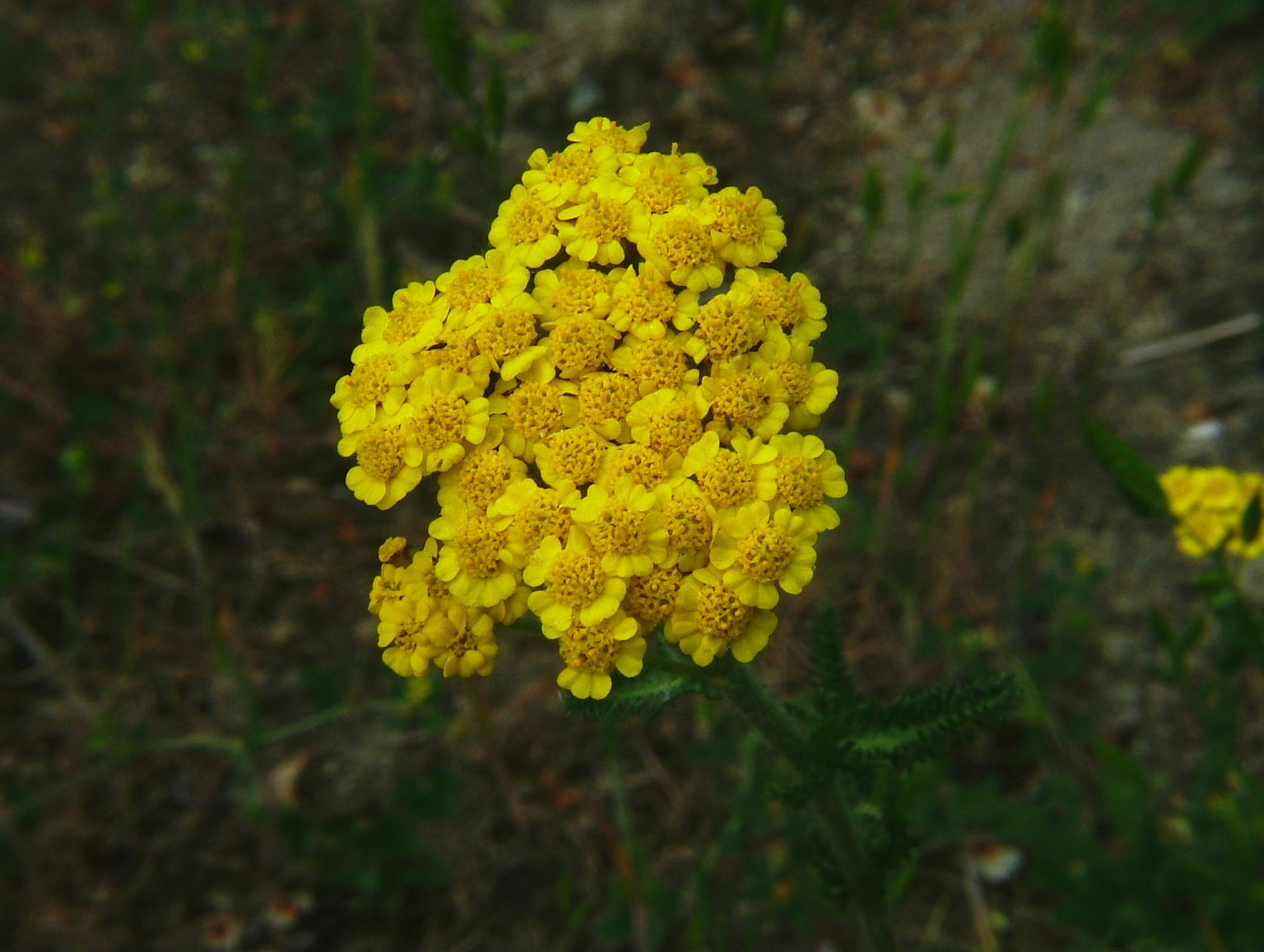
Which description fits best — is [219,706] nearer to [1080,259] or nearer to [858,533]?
[858,533]

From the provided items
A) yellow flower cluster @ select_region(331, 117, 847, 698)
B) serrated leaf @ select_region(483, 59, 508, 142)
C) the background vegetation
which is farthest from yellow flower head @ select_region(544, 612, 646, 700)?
serrated leaf @ select_region(483, 59, 508, 142)

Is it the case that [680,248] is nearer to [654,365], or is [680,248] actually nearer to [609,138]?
[654,365]

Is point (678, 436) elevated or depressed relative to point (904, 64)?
depressed

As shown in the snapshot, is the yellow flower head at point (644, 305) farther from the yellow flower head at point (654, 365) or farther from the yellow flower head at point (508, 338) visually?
the yellow flower head at point (508, 338)

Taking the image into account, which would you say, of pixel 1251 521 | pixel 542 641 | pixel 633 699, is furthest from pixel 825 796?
pixel 542 641

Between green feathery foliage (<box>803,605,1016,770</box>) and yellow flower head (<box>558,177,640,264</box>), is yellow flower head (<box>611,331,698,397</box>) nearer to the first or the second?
yellow flower head (<box>558,177,640,264</box>)

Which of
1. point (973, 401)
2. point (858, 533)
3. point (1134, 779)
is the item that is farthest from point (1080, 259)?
point (1134, 779)

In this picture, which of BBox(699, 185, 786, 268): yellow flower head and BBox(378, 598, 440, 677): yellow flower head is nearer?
BBox(378, 598, 440, 677): yellow flower head
